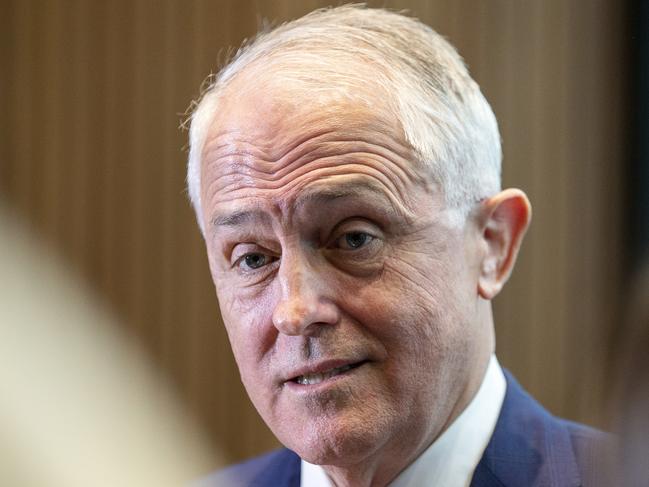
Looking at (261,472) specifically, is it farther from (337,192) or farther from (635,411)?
(635,411)

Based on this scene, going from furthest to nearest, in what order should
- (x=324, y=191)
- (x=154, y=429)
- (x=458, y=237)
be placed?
(x=154, y=429) → (x=458, y=237) → (x=324, y=191)

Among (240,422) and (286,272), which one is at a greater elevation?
(286,272)

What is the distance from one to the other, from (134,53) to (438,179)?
668 millimetres

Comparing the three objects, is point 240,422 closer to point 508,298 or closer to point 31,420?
point 31,420

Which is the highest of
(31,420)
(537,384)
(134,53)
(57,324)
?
(134,53)

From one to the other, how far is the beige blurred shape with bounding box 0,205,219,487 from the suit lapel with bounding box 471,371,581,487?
21.8 inches

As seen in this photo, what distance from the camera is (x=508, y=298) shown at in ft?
5.51

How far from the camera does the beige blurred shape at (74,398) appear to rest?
1.78 metres

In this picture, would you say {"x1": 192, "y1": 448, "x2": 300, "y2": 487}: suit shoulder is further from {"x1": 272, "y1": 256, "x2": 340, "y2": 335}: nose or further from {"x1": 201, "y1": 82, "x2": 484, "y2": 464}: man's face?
{"x1": 272, "y1": 256, "x2": 340, "y2": 335}: nose

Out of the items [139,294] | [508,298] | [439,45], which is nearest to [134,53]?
[139,294]

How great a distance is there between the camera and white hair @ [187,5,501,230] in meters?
1.47

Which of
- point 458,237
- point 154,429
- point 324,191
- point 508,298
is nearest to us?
point 324,191

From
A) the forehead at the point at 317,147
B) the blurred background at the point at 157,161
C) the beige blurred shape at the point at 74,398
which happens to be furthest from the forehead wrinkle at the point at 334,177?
the beige blurred shape at the point at 74,398

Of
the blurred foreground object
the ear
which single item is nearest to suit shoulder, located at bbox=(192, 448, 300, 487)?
the ear
